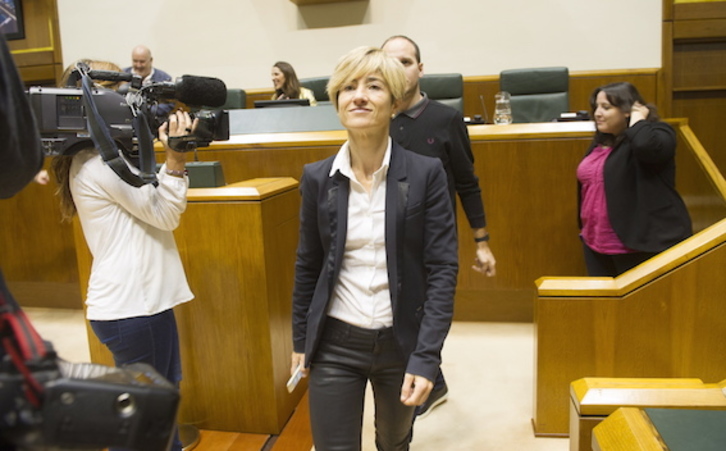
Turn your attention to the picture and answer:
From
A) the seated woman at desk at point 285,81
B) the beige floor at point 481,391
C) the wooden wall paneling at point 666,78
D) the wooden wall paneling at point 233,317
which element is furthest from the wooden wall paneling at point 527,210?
the wooden wall paneling at point 666,78

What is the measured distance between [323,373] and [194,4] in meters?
6.01

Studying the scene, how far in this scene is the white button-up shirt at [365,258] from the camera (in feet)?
4.45

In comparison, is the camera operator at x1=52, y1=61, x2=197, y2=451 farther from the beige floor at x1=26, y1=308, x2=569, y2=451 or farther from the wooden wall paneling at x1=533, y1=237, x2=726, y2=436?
the wooden wall paneling at x1=533, y1=237, x2=726, y2=436

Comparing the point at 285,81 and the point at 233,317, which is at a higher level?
the point at 285,81

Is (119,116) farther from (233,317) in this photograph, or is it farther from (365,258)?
(233,317)

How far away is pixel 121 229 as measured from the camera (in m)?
1.62

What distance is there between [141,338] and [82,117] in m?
0.57

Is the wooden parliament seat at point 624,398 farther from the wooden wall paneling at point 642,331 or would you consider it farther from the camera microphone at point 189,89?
the camera microphone at point 189,89

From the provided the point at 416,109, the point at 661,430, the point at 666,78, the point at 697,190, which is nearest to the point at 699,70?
the point at 666,78

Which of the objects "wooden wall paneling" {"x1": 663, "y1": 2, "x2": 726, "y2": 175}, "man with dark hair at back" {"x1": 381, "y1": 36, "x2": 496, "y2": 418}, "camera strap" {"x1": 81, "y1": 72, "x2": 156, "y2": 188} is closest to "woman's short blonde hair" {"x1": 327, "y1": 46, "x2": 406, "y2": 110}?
"camera strap" {"x1": 81, "y1": 72, "x2": 156, "y2": 188}

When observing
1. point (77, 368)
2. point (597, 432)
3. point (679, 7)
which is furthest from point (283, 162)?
point (679, 7)

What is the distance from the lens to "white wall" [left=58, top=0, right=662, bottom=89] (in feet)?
18.7

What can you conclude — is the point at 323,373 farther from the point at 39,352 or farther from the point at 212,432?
the point at 212,432

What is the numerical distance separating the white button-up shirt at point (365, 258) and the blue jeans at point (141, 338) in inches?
22.0
